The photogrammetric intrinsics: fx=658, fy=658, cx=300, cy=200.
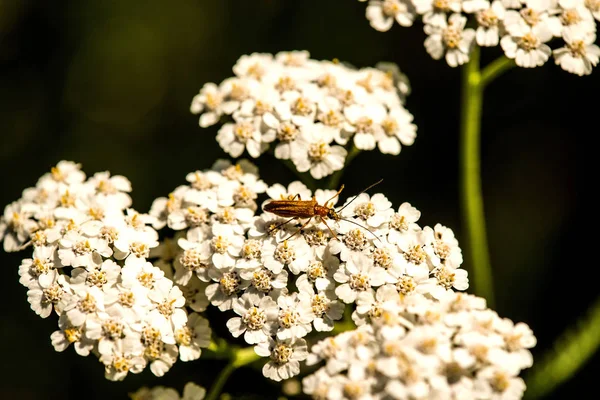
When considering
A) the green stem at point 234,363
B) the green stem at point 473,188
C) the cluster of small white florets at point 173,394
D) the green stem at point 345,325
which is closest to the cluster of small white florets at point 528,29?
the green stem at point 473,188

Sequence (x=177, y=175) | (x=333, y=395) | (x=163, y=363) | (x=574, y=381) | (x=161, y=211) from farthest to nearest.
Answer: (x=177, y=175), (x=574, y=381), (x=161, y=211), (x=163, y=363), (x=333, y=395)

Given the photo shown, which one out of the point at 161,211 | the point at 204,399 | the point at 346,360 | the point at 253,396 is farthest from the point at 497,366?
the point at 161,211

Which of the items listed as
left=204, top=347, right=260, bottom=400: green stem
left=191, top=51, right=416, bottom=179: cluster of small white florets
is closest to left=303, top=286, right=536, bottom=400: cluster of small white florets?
left=204, top=347, right=260, bottom=400: green stem

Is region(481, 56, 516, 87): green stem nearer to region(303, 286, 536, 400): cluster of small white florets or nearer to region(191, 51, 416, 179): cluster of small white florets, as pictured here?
region(191, 51, 416, 179): cluster of small white florets

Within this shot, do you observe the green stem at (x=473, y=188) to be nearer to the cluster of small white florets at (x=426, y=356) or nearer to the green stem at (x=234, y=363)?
the cluster of small white florets at (x=426, y=356)

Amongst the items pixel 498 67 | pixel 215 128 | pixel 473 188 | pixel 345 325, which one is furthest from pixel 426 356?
pixel 215 128

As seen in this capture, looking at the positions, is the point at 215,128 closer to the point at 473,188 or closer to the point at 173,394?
the point at 473,188

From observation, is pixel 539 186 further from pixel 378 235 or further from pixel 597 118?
pixel 378 235

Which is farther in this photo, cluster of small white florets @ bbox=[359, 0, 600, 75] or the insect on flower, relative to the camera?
cluster of small white florets @ bbox=[359, 0, 600, 75]
